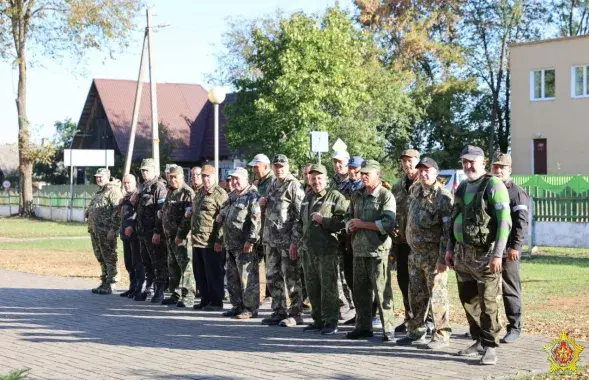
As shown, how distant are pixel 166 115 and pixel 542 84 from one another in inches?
1135

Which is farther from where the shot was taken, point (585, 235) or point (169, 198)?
point (585, 235)

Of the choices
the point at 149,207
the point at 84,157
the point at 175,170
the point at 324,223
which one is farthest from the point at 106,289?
the point at 84,157

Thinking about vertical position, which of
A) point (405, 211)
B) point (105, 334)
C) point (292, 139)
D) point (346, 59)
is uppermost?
point (346, 59)

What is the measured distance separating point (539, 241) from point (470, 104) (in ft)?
102

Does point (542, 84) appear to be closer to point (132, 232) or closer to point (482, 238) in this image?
point (132, 232)

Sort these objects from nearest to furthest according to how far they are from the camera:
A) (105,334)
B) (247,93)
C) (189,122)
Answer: (105,334), (247,93), (189,122)

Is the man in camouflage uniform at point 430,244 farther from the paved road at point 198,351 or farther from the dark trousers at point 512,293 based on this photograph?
the dark trousers at point 512,293

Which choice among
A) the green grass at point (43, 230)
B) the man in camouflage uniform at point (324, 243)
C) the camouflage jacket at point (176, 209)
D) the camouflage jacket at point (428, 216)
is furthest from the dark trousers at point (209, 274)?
the green grass at point (43, 230)

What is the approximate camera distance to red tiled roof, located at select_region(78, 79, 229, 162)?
61906 mm

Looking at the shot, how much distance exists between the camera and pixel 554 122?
42156mm

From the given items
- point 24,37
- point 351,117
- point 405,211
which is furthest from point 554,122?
point 405,211

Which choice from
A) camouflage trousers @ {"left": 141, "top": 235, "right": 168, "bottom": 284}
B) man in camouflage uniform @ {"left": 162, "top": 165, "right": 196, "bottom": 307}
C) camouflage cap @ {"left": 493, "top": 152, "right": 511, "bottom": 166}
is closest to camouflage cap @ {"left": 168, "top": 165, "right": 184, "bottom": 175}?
man in camouflage uniform @ {"left": 162, "top": 165, "right": 196, "bottom": 307}

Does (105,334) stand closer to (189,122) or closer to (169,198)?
(169,198)

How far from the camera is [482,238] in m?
9.19
